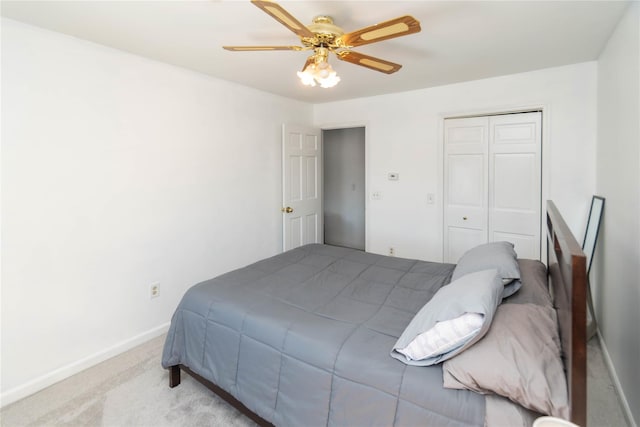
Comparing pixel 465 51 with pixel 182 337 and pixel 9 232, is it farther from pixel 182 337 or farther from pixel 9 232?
pixel 9 232

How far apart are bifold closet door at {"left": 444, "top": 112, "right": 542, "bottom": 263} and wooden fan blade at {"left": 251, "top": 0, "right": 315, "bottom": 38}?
8.14 feet

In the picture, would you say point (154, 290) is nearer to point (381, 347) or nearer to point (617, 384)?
point (381, 347)

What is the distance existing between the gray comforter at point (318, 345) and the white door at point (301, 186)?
1605 mm

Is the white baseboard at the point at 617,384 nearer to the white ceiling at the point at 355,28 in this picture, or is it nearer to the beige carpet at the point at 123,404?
the beige carpet at the point at 123,404

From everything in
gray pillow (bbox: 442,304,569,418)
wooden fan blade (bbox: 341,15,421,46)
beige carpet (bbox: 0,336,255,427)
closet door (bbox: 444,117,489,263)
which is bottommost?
beige carpet (bbox: 0,336,255,427)

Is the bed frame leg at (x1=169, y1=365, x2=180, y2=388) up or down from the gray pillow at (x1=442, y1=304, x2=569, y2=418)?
Result: down

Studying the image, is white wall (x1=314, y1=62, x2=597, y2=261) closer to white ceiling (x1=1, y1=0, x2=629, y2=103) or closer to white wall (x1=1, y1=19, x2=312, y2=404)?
white ceiling (x1=1, y1=0, x2=629, y2=103)

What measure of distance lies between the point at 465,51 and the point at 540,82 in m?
1.08

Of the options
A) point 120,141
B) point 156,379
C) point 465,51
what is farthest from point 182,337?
point 465,51

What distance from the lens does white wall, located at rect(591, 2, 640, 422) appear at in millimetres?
1745

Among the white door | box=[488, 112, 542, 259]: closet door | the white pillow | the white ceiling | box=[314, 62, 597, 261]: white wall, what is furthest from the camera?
the white door

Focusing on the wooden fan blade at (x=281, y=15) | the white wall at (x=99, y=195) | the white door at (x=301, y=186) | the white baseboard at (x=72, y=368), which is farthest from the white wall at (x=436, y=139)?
the white baseboard at (x=72, y=368)

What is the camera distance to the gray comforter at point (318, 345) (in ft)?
4.05

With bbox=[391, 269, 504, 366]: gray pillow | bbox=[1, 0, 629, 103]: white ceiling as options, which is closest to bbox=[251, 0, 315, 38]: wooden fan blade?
bbox=[1, 0, 629, 103]: white ceiling
